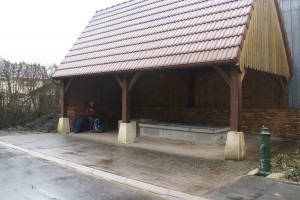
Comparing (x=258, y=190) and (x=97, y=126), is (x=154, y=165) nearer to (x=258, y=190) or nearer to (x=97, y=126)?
(x=258, y=190)

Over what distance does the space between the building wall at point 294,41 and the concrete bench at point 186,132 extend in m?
3.97

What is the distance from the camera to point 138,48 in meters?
12.2

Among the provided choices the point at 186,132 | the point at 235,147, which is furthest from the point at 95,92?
the point at 235,147

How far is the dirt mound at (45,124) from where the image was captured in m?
16.7

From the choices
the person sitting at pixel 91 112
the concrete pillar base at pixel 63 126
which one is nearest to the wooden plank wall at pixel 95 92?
the person sitting at pixel 91 112

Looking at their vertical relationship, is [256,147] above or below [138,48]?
below

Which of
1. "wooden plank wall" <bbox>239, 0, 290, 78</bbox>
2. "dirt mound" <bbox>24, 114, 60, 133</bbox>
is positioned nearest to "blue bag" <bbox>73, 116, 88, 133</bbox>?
"dirt mound" <bbox>24, 114, 60, 133</bbox>

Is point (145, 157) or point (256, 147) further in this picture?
point (256, 147)

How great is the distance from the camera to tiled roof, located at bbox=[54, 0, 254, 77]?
9672mm

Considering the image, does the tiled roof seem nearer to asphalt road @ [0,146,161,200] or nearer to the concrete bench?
the concrete bench

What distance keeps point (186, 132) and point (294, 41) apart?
6.53m

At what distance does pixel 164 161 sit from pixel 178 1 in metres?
7.19

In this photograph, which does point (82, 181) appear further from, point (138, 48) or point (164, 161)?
point (138, 48)

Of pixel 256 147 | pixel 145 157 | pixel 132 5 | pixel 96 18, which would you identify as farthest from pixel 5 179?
pixel 96 18
